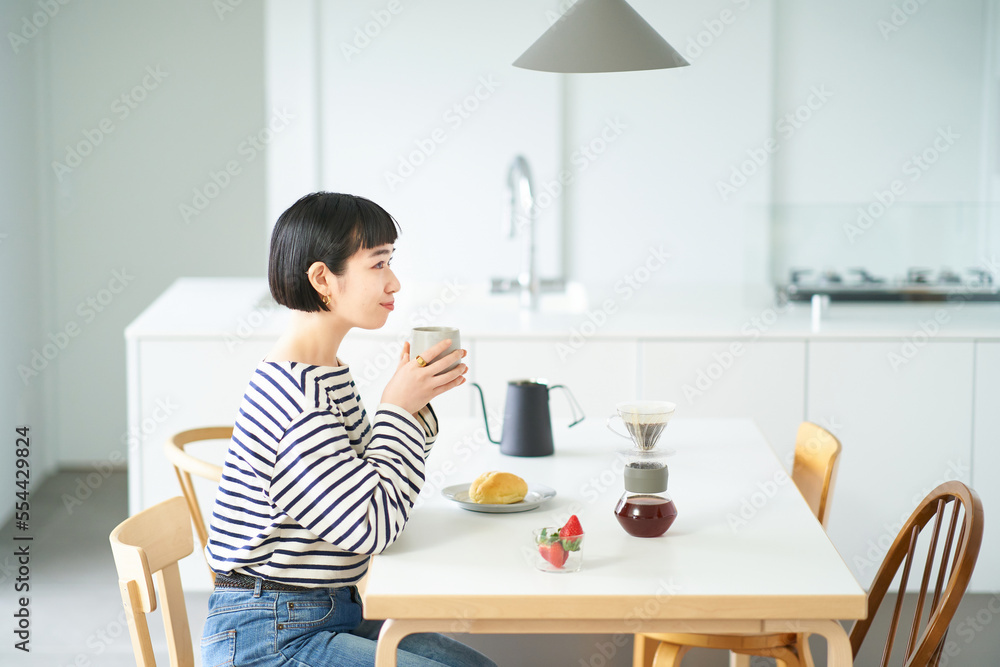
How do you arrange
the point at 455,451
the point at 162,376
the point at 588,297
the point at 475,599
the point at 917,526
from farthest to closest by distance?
the point at 588,297
the point at 162,376
the point at 455,451
the point at 917,526
the point at 475,599

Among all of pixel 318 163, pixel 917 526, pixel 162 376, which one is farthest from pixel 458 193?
pixel 917 526

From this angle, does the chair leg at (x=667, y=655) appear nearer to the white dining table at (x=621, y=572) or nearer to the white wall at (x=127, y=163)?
the white dining table at (x=621, y=572)

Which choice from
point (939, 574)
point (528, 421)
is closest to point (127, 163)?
point (528, 421)

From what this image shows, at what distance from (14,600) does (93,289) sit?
5.40ft

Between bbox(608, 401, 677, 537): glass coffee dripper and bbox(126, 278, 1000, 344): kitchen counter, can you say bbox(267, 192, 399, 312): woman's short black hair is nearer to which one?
bbox(608, 401, 677, 537): glass coffee dripper

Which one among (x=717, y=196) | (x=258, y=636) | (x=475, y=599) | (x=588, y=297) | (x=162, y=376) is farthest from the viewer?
(x=717, y=196)

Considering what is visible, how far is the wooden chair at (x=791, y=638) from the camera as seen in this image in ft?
5.17

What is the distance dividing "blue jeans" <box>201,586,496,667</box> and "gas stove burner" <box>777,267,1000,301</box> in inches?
75.9

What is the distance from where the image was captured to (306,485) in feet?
4.09

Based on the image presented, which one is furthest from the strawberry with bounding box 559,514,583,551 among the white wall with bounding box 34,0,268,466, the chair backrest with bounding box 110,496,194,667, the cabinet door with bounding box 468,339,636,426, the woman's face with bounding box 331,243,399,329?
the white wall with bounding box 34,0,268,466

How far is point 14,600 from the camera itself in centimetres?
271

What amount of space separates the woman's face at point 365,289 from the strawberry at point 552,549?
0.37 metres

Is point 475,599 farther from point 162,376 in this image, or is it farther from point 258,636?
point 162,376

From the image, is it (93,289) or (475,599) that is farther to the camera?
(93,289)
